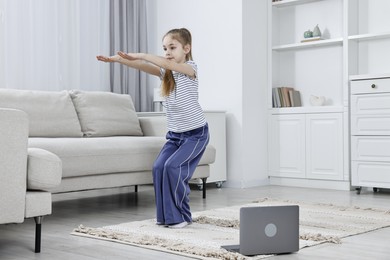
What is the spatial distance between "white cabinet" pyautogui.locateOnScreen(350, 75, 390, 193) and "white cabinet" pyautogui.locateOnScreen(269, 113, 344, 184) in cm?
27

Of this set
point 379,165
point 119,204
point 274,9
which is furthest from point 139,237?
point 274,9

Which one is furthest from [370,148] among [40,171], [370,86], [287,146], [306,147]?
[40,171]

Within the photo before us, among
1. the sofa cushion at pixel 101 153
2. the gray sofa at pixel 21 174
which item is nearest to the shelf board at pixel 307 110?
the sofa cushion at pixel 101 153

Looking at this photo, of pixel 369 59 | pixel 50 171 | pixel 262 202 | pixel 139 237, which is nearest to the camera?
pixel 50 171

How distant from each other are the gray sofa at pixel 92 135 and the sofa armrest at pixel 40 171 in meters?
0.66

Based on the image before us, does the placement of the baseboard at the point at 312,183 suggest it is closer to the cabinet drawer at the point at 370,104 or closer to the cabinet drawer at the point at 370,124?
the cabinet drawer at the point at 370,124

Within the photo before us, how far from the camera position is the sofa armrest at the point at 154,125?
4.56 meters

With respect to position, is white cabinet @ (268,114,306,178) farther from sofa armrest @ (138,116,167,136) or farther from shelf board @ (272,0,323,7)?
sofa armrest @ (138,116,167,136)

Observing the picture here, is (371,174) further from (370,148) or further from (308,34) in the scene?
(308,34)

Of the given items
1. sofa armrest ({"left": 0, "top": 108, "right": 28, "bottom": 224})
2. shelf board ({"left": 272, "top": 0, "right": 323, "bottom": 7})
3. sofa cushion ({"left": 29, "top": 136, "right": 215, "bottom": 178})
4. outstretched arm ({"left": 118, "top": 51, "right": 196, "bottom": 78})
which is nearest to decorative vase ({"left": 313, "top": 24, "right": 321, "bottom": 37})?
shelf board ({"left": 272, "top": 0, "right": 323, "bottom": 7})

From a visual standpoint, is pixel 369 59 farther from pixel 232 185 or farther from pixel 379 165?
pixel 232 185

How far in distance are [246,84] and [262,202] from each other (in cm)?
136

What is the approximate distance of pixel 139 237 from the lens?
2.74 m

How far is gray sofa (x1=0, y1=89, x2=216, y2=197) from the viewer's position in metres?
3.39
